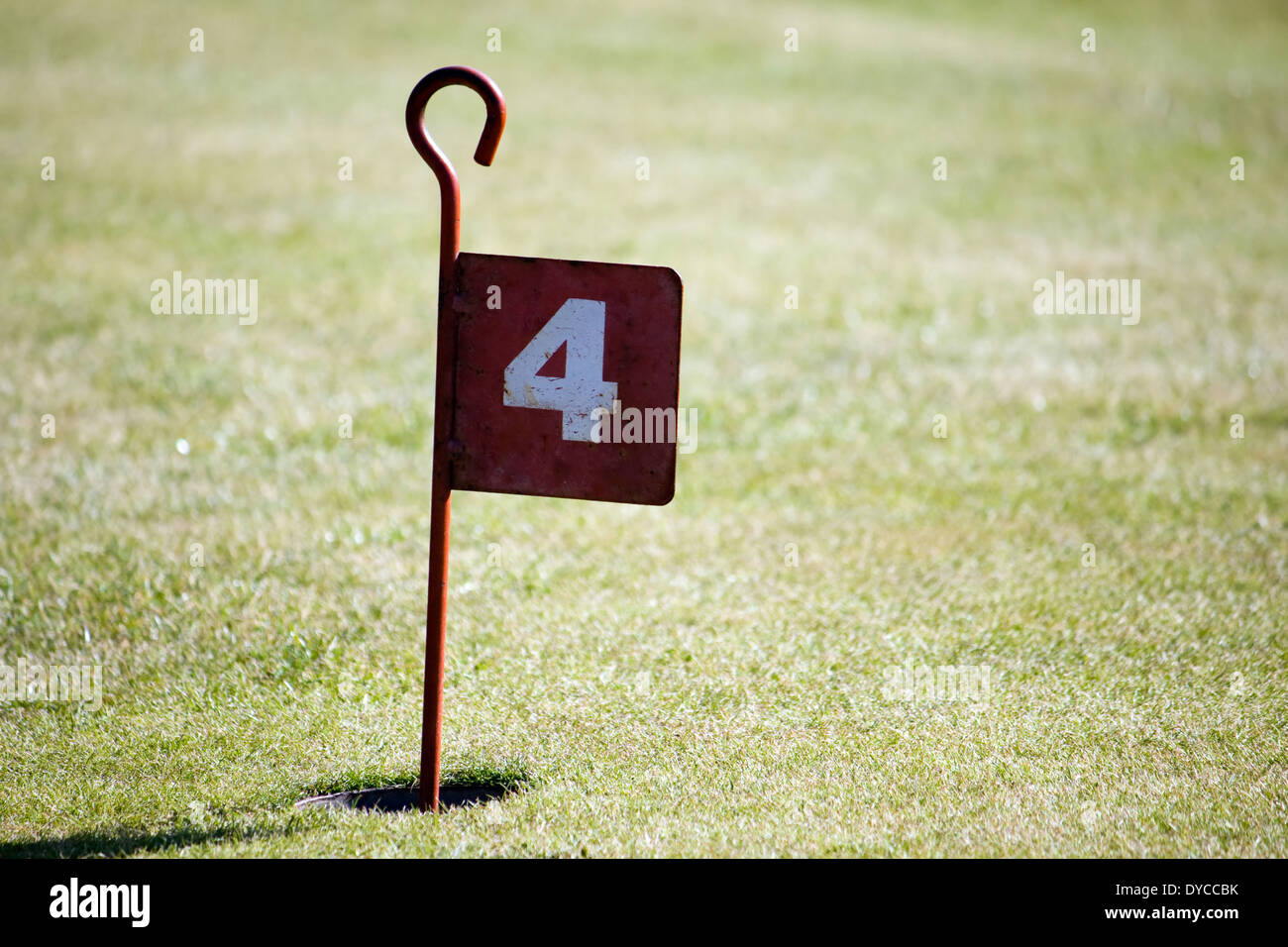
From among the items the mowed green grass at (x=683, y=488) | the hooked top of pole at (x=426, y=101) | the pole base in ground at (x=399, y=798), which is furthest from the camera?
the mowed green grass at (x=683, y=488)

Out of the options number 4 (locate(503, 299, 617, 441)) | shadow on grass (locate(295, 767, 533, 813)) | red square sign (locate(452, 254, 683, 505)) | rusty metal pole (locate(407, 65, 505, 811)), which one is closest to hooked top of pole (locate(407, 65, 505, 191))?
rusty metal pole (locate(407, 65, 505, 811))

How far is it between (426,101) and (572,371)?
3.10 feet

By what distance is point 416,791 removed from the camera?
4.74 m

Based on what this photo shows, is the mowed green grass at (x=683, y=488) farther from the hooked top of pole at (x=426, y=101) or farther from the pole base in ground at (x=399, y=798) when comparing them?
the hooked top of pole at (x=426, y=101)

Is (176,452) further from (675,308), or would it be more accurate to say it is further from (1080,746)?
(1080,746)

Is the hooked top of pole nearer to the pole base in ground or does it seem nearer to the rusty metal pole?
the rusty metal pole

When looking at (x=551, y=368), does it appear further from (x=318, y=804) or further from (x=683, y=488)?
(x=683, y=488)

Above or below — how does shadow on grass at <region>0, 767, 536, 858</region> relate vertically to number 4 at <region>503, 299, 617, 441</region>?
below

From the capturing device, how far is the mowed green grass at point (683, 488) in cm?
475

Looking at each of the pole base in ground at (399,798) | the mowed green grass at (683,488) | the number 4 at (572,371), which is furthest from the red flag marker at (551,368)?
the mowed green grass at (683,488)

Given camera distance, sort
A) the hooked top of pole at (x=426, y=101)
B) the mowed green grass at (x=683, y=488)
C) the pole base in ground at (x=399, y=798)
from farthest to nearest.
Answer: the mowed green grass at (x=683, y=488) → the pole base in ground at (x=399, y=798) → the hooked top of pole at (x=426, y=101)

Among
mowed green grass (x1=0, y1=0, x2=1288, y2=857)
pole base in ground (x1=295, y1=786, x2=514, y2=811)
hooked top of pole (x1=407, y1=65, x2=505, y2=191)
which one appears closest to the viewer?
hooked top of pole (x1=407, y1=65, x2=505, y2=191)

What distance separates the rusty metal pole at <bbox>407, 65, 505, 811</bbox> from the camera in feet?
14.0

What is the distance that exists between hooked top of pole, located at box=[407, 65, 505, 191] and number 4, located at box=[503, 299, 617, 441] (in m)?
Answer: 0.54
